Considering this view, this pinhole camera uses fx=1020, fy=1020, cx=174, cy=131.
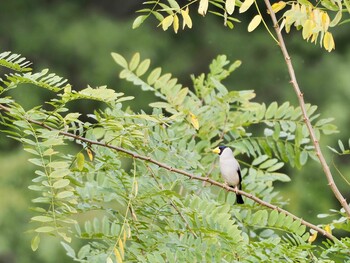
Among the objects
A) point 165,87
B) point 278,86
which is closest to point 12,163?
point 278,86

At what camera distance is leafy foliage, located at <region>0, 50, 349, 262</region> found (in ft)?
7.41

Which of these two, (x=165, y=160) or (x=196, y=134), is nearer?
(x=165, y=160)

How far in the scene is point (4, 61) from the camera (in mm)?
2199

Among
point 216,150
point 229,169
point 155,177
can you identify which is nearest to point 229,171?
point 229,169

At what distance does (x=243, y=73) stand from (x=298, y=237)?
944cm

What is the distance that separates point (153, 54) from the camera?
11.7 meters

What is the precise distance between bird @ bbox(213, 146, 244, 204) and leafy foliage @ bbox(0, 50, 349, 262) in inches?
1.4

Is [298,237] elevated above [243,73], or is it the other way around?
[243,73]

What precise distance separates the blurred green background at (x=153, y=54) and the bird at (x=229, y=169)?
673cm

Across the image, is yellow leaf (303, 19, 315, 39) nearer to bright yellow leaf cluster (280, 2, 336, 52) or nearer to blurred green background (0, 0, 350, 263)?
bright yellow leaf cluster (280, 2, 336, 52)

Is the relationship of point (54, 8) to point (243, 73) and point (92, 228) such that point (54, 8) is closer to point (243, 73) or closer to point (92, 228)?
point (243, 73)

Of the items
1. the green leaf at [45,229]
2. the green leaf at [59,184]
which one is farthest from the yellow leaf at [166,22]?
the green leaf at [45,229]

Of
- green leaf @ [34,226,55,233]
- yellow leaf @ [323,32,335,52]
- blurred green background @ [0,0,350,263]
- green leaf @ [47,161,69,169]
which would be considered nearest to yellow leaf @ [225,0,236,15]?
yellow leaf @ [323,32,335,52]

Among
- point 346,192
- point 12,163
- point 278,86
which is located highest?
point 278,86
